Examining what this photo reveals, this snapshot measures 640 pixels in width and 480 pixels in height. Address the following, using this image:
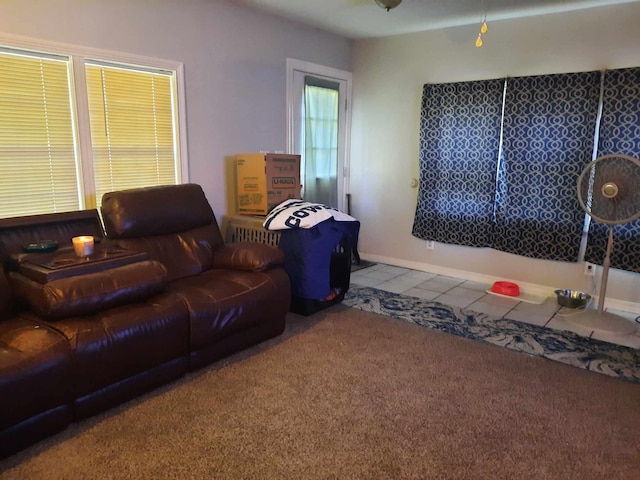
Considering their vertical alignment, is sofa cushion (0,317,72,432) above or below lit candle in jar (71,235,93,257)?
below

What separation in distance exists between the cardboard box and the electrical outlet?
247cm

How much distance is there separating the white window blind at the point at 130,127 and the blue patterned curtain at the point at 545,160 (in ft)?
9.29

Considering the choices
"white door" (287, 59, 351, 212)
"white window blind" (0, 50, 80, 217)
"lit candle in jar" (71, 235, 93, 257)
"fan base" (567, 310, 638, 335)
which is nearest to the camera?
"lit candle in jar" (71, 235, 93, 257)

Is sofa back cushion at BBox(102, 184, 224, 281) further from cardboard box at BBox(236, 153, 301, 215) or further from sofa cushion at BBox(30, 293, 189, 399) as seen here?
sofa cushion at BBox(30, 293, 189, 399)

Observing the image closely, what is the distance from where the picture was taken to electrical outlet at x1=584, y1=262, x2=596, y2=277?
3.70 m

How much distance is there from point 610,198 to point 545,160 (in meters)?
0.79

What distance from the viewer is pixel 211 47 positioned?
3.50 meters

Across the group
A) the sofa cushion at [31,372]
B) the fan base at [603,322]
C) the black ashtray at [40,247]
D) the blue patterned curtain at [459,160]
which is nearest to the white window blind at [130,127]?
the black ashtray at [40,247]

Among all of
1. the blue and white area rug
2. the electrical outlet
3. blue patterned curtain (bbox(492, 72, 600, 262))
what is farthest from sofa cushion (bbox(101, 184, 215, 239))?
the electrical outlet

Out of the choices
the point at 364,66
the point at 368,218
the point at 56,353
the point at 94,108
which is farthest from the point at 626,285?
the point at 94,108

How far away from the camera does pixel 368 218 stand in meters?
5.10

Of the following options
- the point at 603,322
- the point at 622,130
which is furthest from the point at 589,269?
the point at 622,130

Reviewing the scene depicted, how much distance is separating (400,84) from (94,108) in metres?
2.92

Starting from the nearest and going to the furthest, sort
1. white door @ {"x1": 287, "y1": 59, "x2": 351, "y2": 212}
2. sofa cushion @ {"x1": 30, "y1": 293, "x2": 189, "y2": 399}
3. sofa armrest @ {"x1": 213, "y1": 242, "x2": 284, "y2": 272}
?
1. sofa cushion @ {"x1": 30, "y1": 293, "x2": 189, "y2": 399}
2. sofa armrest @ {"x1": 213, "y1": 242, "x2": 284, "y2": 272}
3. white door @ {"x1": 287, "y1": 59, "x2": 351, "y2": 212}
